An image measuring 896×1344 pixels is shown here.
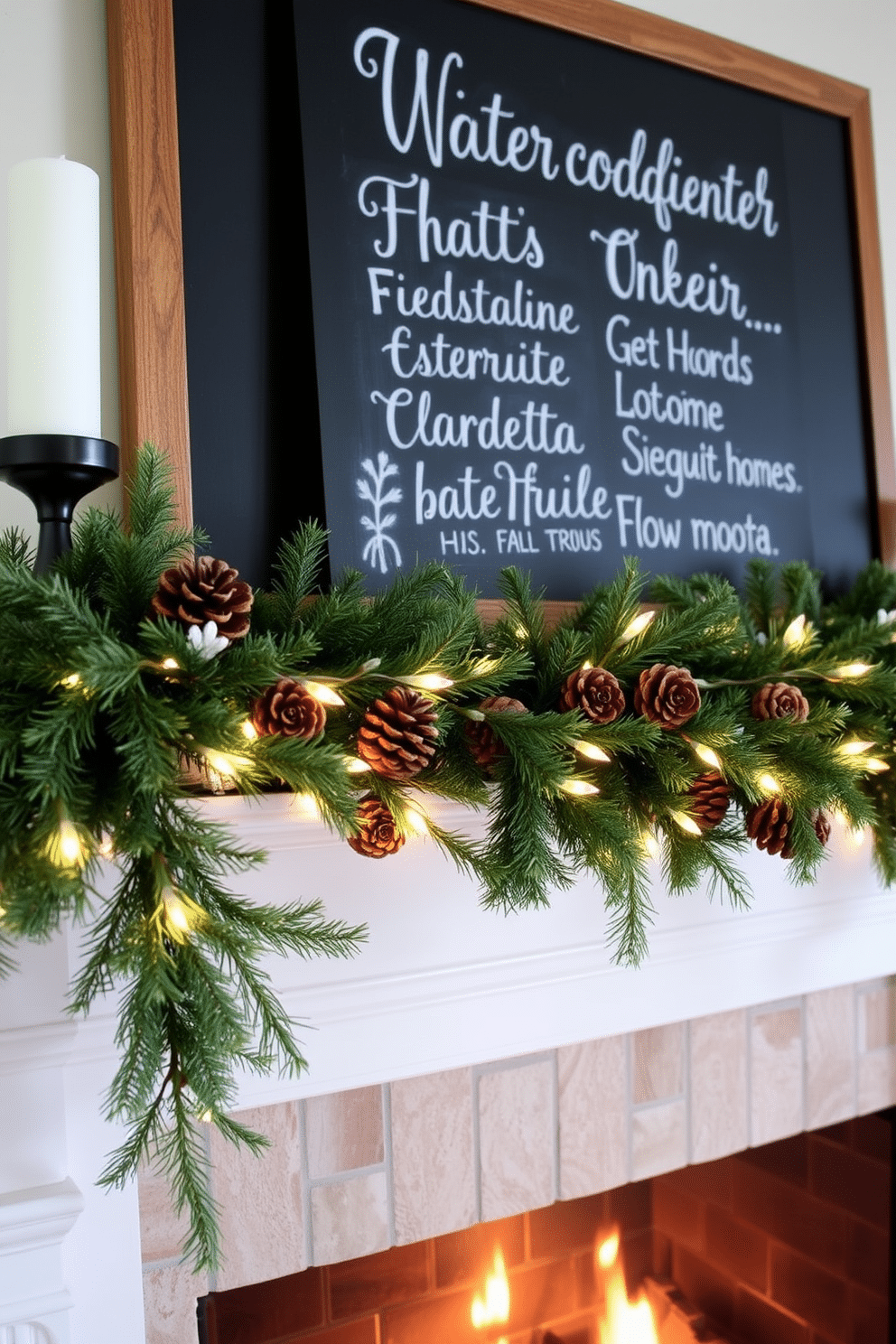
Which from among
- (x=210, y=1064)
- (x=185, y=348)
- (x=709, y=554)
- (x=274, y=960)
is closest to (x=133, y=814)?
(x=210, y=1064)

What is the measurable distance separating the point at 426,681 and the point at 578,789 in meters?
0.15

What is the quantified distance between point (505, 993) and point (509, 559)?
1.43 ft

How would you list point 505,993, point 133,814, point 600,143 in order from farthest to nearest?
point 600,143
point 505,993
point 133,814

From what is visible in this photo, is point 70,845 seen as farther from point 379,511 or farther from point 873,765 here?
point 873,765

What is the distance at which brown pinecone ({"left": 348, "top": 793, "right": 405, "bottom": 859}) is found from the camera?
79 centimetres

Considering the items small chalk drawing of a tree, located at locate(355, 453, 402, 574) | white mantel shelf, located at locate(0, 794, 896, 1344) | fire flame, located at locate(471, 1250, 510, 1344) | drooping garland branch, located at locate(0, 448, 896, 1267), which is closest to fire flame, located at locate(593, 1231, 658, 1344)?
fire flame, located at locate(471, 1250, 510, 1344)

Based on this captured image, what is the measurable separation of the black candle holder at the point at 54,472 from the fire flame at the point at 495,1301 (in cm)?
96

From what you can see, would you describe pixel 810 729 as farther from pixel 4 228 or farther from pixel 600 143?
pixel 4 228

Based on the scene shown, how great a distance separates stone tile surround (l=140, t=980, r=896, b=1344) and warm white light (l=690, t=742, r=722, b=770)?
40 centimetres

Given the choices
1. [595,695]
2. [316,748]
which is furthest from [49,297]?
[595,695]

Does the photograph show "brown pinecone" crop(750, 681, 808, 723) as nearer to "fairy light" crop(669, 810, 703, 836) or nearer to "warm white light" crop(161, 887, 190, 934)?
"fairy light" crop(669, 810, 703, 836)

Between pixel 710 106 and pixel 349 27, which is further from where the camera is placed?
pixel 710 106

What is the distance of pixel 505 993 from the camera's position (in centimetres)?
100

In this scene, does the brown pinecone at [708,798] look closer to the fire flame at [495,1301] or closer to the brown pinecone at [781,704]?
the brown pinecone at [781,704]
